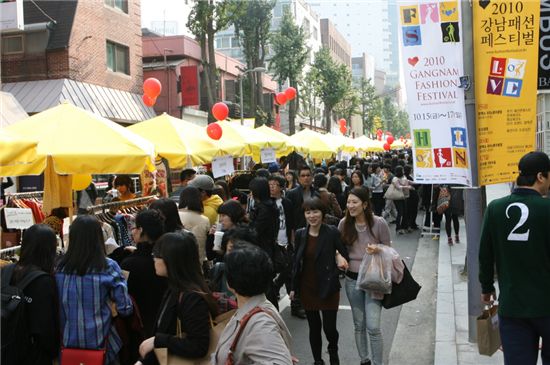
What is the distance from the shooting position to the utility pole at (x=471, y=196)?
19.1 feet

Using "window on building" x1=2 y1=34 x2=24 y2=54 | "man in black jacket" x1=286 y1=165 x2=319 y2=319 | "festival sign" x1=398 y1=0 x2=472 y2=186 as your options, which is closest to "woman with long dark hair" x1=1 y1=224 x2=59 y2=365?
"festival sign" x1=398 y1=0 x2=472 y2=186

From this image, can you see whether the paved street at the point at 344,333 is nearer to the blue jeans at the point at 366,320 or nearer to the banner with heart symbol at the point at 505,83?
the blue jeans at the point at 366,320

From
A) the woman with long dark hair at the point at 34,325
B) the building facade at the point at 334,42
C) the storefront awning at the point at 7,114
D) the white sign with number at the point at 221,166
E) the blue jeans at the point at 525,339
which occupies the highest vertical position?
the building facade at the point at 334,42

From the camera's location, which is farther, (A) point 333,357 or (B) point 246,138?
(B) point 246,138

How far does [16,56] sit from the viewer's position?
20.6 metres

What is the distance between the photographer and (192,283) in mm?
3395

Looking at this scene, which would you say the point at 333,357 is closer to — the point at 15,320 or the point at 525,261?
the point at 525,261

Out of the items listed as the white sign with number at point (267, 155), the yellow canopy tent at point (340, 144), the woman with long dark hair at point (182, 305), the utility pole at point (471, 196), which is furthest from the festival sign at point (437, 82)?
the yellow canopy tent at point (340, 144)

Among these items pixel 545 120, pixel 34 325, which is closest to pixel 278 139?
pixel 545 120

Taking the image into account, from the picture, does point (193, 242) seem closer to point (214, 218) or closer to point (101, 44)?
point (214, 218)

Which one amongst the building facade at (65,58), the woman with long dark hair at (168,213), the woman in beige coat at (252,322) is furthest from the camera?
the building facade at (65,58)

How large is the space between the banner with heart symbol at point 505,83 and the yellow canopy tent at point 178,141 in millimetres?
4888

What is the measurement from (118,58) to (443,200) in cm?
1528

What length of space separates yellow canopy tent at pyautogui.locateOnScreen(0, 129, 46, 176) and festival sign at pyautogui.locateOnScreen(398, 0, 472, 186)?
3630 mm
